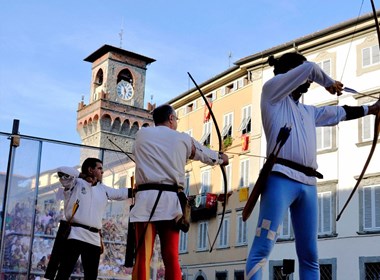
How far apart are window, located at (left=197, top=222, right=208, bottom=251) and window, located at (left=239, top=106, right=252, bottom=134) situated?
17.1 feet

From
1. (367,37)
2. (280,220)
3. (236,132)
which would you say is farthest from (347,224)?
(280,220)

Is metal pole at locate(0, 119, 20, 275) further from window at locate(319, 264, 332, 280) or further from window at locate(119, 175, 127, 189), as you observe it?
window at locate(319, 264, 332, 280)

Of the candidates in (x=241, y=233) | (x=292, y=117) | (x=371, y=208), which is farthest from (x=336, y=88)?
(x=241, y=233)

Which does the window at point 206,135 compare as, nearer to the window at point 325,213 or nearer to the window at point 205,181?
the window at point 205,181

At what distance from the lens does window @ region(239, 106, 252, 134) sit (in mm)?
30516

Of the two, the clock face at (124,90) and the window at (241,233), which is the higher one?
the clock face at (124,90)

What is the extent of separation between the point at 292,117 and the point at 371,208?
2003cm

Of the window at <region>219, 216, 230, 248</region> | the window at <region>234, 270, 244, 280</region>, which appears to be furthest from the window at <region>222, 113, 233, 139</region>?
the window at <region>234, 270, 244, 280</region>

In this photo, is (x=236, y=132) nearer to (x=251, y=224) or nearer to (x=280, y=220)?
(x=251, y=224)

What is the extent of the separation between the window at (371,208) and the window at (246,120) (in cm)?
821

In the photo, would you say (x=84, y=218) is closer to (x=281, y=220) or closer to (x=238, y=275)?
(x=281, y=220)

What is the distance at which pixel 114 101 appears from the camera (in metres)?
56.6

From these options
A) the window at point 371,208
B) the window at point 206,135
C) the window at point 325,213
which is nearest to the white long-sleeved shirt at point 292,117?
the window at point 371,208

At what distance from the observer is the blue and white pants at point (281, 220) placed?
372 centimetres
